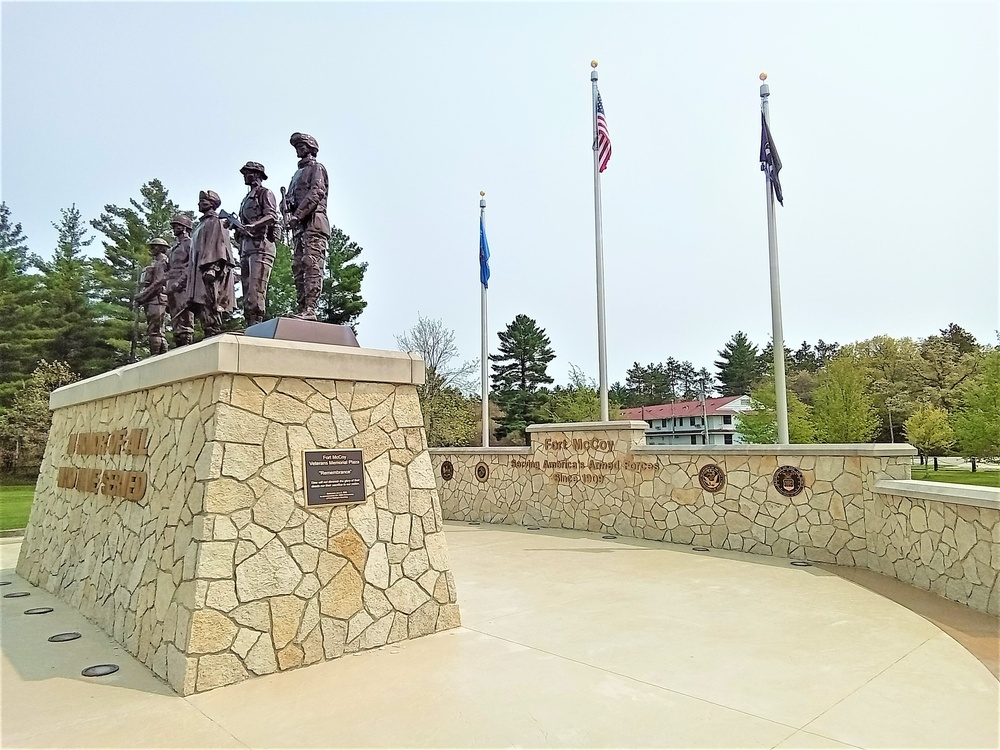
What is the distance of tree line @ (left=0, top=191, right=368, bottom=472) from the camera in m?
22.4

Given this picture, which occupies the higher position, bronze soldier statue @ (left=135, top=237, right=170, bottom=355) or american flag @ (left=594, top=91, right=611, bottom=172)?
american flag @ (left=594, top=91, right=611, bottom=172)

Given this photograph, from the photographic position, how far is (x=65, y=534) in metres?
6.45

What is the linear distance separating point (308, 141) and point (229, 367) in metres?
→ 2.24

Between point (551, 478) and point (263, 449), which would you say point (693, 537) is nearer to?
point (551, 478)

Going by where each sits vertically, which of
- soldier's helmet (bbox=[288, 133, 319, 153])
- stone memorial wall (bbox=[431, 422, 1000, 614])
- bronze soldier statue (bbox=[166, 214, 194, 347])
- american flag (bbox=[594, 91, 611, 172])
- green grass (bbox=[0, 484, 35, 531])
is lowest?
green grass (bbox=[0, 484, 35, 531])

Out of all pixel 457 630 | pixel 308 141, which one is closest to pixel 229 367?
pixel 308 141

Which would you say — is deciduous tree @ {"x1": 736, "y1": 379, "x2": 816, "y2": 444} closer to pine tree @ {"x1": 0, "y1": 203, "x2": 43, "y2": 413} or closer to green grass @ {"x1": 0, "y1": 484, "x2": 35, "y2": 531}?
green grass @ {"x1": 0, "y1": 484, "x2": 35, "y2": 531}

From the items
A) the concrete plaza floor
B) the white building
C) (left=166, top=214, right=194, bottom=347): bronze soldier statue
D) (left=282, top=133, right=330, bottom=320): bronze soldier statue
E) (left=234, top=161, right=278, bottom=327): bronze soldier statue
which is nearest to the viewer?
the concrete plaza floor

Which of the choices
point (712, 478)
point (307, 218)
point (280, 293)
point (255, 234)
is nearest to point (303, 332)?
point (307, 218)

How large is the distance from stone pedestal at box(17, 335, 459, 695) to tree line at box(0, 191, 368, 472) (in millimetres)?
16899

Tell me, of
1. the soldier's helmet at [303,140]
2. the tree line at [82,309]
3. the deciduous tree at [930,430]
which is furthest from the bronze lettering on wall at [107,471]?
the deciduous tree at [930,430]

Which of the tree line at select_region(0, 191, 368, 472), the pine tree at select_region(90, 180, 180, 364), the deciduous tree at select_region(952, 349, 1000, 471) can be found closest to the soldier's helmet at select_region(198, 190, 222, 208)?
the tree line at select_region(0, 191, 368, 472)

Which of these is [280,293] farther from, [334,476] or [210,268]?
[334,476]

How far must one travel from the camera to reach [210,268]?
5.92 meters
